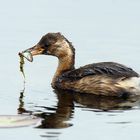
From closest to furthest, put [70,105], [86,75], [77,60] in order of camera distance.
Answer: [70,105], [86,75], [77,60]

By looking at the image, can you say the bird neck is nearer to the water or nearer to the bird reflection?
the water

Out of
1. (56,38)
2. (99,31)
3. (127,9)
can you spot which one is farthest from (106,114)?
(127,9)

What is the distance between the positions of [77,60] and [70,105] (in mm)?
3722

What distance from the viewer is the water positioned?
1486cm

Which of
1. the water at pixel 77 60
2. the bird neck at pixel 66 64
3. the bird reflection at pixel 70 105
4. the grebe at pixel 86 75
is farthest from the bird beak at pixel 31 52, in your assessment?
the bird reflection at pixel 70 105

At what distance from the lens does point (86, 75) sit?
18.2m

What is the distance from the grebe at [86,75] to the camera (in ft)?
57.8

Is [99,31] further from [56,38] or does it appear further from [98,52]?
[56,38]

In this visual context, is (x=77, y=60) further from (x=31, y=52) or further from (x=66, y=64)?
(x=31, y=52)

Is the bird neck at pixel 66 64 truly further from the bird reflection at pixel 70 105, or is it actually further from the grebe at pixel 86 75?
the bird reflection at pixel 70 105

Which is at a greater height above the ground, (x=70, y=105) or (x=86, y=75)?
(x=86, y=75)

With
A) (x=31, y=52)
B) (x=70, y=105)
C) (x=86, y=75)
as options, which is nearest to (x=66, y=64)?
(x=31, y=52)

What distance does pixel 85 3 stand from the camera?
27.0 metres

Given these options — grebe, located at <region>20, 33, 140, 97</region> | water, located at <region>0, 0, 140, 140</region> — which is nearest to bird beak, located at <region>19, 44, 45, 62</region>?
grebe, located at <region>20, 33, 140, 97</region>
